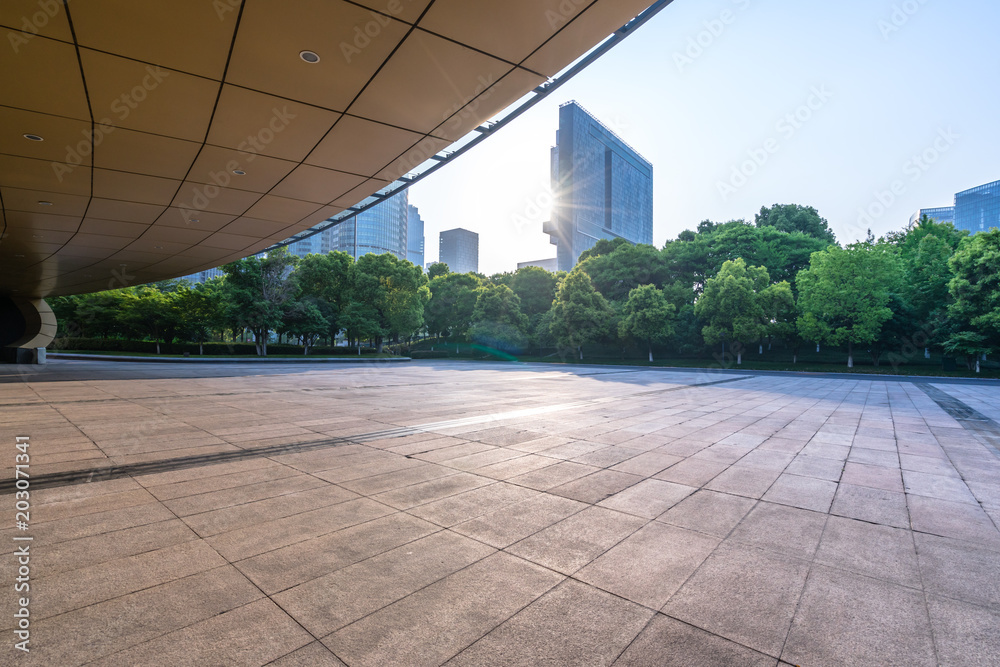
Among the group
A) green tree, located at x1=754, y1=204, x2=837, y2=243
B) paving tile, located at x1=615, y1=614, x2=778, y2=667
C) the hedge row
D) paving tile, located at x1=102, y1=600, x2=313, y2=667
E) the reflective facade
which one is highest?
the reflective facade

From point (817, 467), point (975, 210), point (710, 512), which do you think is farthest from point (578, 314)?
point (975, 210)

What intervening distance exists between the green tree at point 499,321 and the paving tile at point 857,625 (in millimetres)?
45558

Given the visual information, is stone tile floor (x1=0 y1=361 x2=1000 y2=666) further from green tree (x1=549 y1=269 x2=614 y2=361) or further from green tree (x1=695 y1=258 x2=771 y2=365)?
green tree (x1=549 y1=269 x2=614 y2=361)

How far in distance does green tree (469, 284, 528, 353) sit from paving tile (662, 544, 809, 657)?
45.2 m

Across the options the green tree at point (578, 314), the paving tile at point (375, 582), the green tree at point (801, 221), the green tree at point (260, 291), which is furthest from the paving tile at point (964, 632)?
the green tree at point (801, 221)

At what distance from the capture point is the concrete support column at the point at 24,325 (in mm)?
26828

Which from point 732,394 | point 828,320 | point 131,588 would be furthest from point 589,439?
point 828,320

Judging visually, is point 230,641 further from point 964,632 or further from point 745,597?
point 964,632

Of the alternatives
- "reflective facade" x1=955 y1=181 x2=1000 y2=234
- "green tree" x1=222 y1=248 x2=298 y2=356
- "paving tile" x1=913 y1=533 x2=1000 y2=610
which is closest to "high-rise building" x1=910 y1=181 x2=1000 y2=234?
"reflective facade" x1=955 y1=181 x2=1000 y2=234

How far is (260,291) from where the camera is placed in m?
36.7

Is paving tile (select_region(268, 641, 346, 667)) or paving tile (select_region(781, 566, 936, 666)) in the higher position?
paving tile (select_region(268, 641, 346, 667))

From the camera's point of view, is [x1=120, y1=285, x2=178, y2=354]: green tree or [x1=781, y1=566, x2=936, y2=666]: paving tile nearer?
[x1=781, y1=566, x2=936, y2=666]: paving tile

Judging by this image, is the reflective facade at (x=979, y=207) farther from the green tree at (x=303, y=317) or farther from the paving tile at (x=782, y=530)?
the paving tile at (x=782, y=530)

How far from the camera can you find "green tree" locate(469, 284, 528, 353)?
48.9 m
